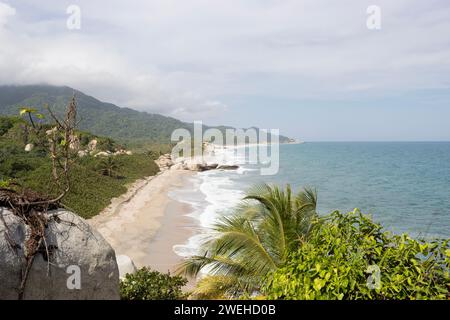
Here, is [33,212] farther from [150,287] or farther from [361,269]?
[361,269]

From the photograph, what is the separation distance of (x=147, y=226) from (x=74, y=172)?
14.1m

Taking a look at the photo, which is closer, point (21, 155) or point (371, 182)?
point (21, 155)

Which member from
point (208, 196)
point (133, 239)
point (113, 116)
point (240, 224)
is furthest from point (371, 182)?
point (113, 116)

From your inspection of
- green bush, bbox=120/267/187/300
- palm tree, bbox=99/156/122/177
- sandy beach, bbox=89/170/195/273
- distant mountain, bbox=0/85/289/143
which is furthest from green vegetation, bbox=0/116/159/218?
distant mountain, bbox=0/85/289/143

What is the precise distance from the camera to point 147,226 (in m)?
22.0

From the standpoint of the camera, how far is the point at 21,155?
117ft

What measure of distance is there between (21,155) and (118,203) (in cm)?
1437

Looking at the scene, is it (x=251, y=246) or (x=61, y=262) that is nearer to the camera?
(x=61, y=262)

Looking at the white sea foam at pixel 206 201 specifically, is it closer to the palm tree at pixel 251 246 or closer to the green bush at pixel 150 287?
the green bush at pixel 150 287

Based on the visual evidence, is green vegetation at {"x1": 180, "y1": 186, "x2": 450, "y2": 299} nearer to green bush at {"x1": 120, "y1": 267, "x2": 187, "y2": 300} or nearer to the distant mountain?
green bush at {"x1": 120, "y1": 267, "x2": 187, "y2": 300}

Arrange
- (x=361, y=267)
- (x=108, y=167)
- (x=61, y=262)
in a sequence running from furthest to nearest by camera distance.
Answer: (x=108, y=167), (x=61, y=262), (x=361, y=267)

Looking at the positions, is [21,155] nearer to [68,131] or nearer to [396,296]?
[68,131]

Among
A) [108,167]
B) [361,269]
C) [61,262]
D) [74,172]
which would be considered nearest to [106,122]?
[108,167]

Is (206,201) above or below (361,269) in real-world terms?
below
